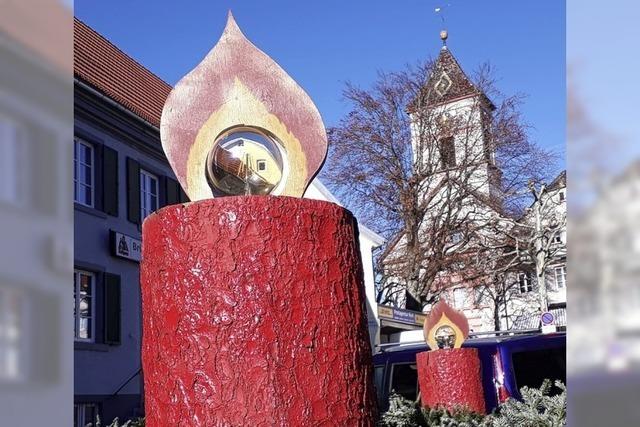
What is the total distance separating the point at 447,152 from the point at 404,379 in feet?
46.9

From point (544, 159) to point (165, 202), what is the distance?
10853 mm

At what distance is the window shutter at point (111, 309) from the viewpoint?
1250 cm

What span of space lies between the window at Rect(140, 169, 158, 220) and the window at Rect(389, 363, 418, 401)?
708 cm

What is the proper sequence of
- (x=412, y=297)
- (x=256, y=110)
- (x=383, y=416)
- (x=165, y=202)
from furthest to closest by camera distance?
(x=412, y=297)
(x=165, y=202)
(x=383, y=416)
(x=256, y=110)

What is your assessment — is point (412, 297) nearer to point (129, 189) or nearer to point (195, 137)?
point (129, 189)

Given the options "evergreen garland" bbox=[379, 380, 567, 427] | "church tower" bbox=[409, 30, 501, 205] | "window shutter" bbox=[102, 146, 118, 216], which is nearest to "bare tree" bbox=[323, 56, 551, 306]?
"church tower" bbox=[409, 30, 501, 205]

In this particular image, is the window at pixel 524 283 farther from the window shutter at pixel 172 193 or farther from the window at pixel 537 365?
the window at pixel 537 365

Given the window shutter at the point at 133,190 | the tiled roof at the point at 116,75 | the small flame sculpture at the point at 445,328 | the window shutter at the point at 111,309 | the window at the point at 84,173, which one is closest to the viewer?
the small flame sculpture at the point at 445,328

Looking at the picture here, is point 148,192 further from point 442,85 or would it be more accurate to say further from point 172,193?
point 442,85

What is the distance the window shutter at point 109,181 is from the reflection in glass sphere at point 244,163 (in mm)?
11413

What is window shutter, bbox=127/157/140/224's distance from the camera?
13.5 m
